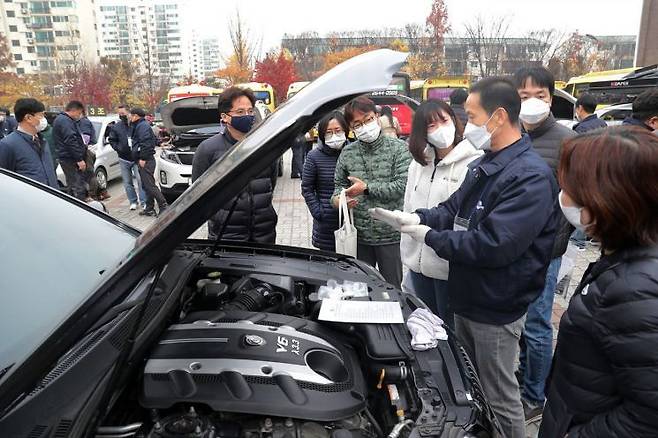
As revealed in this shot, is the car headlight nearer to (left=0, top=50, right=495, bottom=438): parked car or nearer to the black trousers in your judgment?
the black trousers

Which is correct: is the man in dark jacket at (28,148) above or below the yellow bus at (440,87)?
below

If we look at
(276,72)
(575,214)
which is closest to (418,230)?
(575,214)

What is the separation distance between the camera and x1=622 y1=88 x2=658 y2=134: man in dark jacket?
358 centimetres

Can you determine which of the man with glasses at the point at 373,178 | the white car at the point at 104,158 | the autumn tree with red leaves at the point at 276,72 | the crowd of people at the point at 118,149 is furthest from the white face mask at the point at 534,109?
the autumn tree with red leaves at the point at 276,72

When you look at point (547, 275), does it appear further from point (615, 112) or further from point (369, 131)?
point (615, 112)

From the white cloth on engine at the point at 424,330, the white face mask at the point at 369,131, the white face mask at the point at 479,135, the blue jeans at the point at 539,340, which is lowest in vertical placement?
the blue jeans at the point at 539,340

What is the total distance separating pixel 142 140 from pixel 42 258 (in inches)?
258

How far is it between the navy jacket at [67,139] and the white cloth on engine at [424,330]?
7143 millimetres

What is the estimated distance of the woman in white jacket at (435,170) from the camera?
280 centimetres

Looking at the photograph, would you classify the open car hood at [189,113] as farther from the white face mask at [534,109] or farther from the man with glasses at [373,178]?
the white face mask at [534,109]

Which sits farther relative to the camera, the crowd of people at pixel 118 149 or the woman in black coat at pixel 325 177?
the crowd of people at pixel 118 149

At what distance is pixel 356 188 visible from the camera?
334cm

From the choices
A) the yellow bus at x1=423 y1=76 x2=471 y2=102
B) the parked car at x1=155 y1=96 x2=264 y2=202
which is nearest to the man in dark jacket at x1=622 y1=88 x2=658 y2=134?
the parked car at x1=155 y1=96 x2=264 y2=202

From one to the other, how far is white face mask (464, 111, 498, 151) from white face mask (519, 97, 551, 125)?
3.46 ft
